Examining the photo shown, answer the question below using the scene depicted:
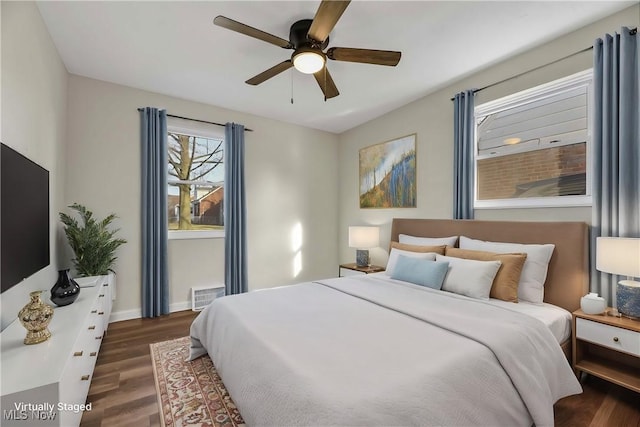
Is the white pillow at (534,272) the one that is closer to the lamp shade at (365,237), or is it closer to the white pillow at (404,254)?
the white pillow at (404,254)

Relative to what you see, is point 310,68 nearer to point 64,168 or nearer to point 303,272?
point 64,168


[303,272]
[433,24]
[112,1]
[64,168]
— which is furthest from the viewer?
[303,272]

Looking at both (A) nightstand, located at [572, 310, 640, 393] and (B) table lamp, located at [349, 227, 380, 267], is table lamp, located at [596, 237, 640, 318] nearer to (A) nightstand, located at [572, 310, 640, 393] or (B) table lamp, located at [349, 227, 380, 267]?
(A) nightstand, located at [572, 310, 640, 393]

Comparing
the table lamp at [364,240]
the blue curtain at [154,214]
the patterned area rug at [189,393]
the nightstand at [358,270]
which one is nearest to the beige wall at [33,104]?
the blue curtain at [154,214]

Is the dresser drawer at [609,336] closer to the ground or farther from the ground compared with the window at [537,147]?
closer to the ground

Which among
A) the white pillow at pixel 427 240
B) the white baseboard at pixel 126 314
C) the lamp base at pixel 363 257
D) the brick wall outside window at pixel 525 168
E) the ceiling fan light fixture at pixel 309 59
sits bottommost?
the white baseboard at pixel 126 314

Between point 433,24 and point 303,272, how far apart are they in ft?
12.5

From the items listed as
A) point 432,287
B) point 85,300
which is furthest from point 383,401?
point 85,300

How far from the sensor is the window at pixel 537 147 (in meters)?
2.45

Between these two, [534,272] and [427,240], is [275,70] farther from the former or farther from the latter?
[534,272]

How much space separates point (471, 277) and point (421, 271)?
43cm

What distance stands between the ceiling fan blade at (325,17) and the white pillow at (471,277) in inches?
83.9

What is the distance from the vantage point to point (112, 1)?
2.08 m

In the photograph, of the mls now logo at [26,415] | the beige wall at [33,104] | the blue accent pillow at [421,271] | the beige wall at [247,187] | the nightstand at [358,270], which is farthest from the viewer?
the nightstand at [358,270]
